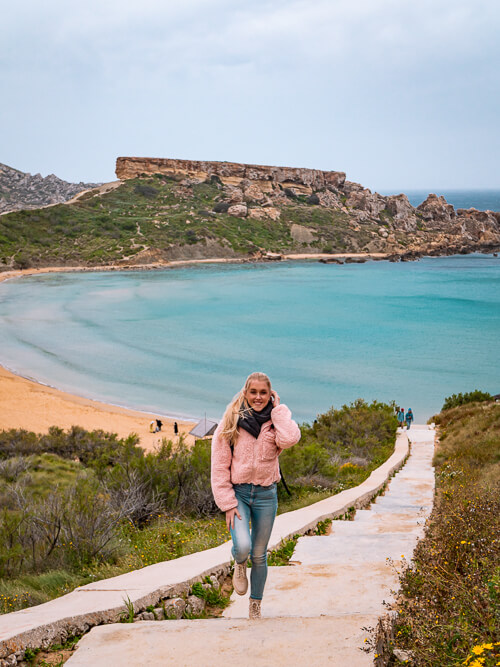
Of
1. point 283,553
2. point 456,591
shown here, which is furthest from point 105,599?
point 456,591

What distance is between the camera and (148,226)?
268ft

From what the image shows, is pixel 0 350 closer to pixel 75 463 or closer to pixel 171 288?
pixel 75 463

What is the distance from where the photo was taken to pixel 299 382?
2588cm

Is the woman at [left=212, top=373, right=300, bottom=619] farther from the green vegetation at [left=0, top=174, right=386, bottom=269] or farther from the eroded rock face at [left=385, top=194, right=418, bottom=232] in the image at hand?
the eroded rock face at [left=385, top=194, right=418, bottom=232]

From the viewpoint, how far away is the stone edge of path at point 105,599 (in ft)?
9.40

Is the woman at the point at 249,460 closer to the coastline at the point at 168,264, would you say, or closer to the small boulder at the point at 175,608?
→ the small boulder at the point at 175,608

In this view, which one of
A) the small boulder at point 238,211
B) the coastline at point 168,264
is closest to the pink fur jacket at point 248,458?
the coastline at point 168,264

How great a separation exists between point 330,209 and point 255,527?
351 feet

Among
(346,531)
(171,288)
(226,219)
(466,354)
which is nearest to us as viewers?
(346,531)

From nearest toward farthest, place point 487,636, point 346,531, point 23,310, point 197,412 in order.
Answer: point 487,636 → point 346,531 → point 197,412 → point 23,310


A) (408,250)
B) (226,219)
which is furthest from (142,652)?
(408,250)

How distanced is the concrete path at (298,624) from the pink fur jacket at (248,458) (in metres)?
0.69

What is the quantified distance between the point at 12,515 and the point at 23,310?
3919cm

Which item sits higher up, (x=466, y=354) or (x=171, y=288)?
(x=171, y=288)
